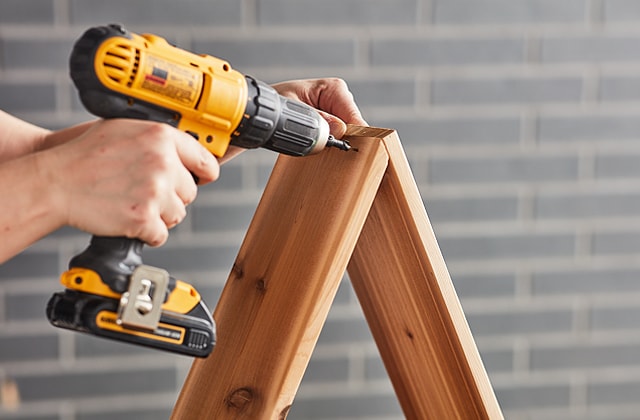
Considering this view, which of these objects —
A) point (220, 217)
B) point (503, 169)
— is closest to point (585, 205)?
point (503, 169)

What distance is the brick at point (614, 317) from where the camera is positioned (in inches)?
74.2

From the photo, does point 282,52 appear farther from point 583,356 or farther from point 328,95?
point 583,356

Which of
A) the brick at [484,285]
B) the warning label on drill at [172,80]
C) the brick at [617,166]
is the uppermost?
the brick at [617,166]

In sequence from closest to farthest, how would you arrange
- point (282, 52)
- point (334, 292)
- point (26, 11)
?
point (334, 292) → point (26, 11) → point (282, 52)

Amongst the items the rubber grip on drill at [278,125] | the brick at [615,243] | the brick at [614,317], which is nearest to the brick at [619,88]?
the brick at [615,243]

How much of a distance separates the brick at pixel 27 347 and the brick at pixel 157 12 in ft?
2.13

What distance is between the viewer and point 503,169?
1.79 metres


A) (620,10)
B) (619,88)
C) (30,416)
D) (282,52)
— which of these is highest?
(620,10)

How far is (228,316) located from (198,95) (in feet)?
1.11

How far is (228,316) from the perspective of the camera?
1105mm

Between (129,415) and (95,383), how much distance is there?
10 centimetres

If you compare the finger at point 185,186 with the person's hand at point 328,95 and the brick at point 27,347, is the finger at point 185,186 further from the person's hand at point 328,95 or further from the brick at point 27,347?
the brick at point 27,347

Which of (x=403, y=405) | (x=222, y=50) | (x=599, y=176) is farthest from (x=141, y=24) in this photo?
(x=599, y=176)

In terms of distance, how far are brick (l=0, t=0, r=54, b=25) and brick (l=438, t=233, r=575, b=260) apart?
946 millimetres
